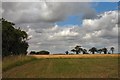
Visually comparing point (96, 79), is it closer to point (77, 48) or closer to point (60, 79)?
point (60, 79)

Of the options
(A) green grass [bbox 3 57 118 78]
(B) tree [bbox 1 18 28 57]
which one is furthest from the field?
(B) tree [bbox 1 18 28 57]

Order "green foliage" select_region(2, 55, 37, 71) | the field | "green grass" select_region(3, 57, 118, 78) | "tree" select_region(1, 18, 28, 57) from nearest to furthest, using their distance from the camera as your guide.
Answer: "green grass" select_region(3, 57, 118, 78), the field, "green foliage" select_region(2, 55, 37, 71), "tree" select_region(1, 18, 28, 57)

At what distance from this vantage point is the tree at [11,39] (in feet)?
173

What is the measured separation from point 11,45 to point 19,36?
198 inches

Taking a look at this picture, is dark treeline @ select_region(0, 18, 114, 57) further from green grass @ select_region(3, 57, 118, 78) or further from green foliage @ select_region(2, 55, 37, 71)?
green grass @ select_region(3, 57, 118, 78)

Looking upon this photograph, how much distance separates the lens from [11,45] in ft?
195

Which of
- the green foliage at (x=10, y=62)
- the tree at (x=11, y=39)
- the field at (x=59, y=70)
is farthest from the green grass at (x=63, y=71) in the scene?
the tree at (x=11, y=39)

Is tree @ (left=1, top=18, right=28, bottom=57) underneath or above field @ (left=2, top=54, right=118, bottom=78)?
above

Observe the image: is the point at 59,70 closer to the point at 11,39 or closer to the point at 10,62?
the point at 10,62

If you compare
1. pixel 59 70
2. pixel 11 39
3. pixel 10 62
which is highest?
pixel 11 39

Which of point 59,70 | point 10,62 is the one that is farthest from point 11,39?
point 59,70

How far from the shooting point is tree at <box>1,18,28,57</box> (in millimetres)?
52781

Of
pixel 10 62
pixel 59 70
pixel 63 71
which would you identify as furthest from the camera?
pixel 10 62

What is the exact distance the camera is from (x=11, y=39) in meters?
54.9
